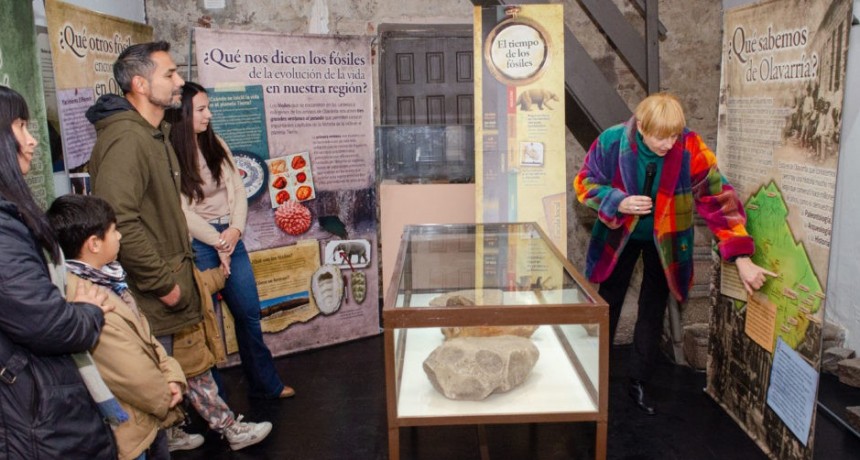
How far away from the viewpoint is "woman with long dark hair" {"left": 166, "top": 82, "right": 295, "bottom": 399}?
10.5 ft

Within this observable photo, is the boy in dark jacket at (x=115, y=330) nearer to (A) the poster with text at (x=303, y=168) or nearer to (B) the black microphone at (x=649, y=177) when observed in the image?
(A) the poster with text at (x=303, y=168)

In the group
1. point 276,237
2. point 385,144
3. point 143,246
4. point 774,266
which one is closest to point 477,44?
point 385,144

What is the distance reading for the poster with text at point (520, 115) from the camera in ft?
12.8

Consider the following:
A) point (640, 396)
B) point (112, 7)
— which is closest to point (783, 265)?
point (640, 396)

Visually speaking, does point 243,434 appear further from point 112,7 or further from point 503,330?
point 112,7

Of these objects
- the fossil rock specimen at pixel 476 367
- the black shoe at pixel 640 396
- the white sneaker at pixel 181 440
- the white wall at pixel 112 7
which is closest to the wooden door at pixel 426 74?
the white wall at pixel 112 7

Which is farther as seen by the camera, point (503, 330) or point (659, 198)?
point (659, 198)

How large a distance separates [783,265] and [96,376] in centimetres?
260

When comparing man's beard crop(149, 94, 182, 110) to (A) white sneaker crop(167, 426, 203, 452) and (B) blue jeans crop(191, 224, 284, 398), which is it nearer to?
(B) blue jeans crop(191, 224, 284, 398)

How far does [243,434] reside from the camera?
329cm

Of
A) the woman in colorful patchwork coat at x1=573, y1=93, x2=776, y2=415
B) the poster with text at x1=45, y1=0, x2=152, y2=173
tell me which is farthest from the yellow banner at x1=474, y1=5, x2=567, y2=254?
the poster with text at x1=45, y1=0, x2=152, y2=173

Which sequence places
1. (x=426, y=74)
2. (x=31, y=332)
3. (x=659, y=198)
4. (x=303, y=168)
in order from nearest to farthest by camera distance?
(x=31, y=332), (x=659, y=198), (x=303, y=168), (x=426, y=74)

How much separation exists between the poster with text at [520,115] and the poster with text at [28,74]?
6.94ft

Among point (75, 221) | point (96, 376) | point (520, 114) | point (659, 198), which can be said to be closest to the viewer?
point (96, 376)
